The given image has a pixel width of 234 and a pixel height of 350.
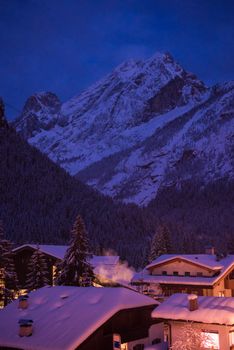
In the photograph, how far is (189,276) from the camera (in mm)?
55688

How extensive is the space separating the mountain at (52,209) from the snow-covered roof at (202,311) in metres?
73.1

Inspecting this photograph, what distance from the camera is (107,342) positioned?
28.1m

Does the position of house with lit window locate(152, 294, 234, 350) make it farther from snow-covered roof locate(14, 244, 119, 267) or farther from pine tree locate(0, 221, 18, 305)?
snow-covered roof locate(14, 244, 119, 267)

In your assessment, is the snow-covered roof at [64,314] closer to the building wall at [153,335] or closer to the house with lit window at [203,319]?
the building wall at [153,335]

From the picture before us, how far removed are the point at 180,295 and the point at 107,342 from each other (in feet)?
16.6

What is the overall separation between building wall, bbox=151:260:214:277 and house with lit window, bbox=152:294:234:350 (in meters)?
26.5

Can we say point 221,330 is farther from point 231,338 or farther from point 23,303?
point 23,303

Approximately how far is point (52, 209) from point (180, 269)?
3015 inches

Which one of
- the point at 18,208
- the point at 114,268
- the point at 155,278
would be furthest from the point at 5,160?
the point at 155,278

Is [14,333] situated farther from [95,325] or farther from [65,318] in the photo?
[95,325]

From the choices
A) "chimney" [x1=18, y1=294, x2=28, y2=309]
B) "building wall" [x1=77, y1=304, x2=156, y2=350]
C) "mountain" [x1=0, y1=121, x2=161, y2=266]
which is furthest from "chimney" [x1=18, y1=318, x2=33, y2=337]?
"mountain" [x1=0, y1=121, x2=161, y2=266]

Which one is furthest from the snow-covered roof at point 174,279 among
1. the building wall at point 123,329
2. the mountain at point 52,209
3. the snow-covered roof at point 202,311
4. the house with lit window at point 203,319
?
the mountain at point 52,209

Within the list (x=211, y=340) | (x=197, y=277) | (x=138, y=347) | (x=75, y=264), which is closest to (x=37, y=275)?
(x=75, y=264)

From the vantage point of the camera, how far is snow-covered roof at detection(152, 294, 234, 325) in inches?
1024
